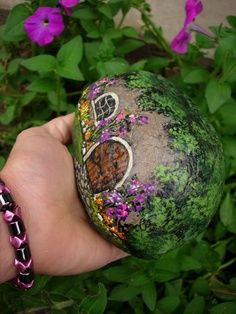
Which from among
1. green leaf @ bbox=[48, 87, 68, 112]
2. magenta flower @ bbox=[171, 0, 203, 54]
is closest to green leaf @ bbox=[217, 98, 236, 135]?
magenta flower @ bbox=[171, 0, 203, 54]

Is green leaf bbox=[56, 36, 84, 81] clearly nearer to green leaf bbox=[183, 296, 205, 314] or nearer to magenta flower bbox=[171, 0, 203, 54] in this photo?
magenta flower bbox=[171, 0, 203, 54]

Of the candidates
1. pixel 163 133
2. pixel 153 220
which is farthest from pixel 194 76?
pixel 153 220

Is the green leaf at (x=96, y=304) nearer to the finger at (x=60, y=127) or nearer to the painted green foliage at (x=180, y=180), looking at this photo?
the painted green foliage at (x=180, y=180)

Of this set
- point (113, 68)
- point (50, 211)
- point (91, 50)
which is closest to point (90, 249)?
point (50, 211)

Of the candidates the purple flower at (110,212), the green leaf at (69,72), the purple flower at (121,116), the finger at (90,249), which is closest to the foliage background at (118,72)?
the green leaf at (69,72)

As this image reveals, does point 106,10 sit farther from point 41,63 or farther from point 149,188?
point 149,188
